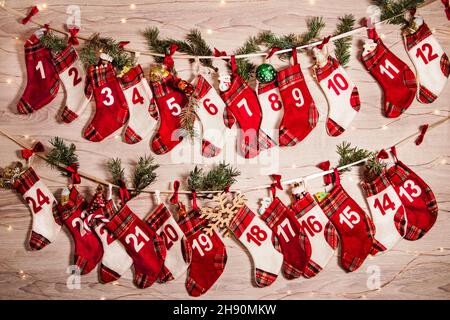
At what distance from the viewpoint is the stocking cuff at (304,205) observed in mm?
1975

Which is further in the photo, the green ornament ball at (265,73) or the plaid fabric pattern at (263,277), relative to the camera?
the plaid fabric pattern at (263,277)

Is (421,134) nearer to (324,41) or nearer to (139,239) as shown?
(324,41)

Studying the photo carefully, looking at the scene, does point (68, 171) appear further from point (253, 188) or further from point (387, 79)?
point (387, 79)

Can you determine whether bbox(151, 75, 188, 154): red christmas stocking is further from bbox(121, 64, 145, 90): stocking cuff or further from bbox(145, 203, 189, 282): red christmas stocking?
bbox(145, 203, 189, 282): red christmas stocking

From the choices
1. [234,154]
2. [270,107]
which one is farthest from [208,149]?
[270,107]

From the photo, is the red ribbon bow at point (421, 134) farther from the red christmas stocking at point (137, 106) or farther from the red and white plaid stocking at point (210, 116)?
the red christmas stocking at point (137, 106)

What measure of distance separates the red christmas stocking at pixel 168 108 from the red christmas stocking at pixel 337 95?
2.17ft

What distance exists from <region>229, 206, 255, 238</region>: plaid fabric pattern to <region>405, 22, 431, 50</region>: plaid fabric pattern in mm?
1100

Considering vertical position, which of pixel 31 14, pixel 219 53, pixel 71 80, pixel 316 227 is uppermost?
pixel 31 14

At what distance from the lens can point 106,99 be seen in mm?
1954

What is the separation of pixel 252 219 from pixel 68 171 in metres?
0.91

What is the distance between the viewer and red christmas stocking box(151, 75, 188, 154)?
6.40 feet

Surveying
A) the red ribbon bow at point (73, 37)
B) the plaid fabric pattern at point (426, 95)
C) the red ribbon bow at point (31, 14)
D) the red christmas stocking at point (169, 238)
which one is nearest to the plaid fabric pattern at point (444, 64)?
the plaid fabric pattern at point (426, 95)

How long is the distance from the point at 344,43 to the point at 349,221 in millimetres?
835
